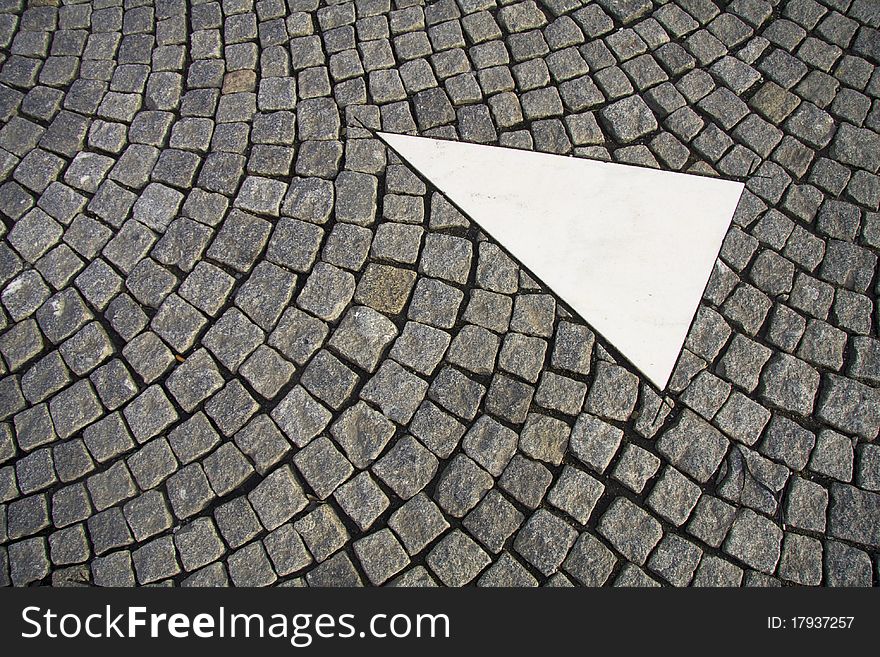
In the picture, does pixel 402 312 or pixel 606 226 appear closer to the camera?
pixel 402 312

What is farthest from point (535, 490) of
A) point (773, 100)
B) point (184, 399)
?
point (773, 100)

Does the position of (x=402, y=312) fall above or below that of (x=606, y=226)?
below

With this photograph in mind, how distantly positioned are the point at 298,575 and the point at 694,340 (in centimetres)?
212

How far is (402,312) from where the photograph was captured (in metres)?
3.49

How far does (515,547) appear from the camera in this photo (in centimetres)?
304

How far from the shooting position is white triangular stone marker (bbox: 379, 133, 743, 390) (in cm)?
346

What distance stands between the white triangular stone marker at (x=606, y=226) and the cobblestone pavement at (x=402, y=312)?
94mm

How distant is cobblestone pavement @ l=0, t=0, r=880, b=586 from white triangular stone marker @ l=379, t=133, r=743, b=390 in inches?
3.7

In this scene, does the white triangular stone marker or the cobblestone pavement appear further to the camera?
the white triangular stone marker

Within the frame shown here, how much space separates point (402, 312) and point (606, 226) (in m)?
1.16

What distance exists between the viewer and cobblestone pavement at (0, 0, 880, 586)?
3.08 m

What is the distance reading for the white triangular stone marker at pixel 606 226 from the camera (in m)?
3.46

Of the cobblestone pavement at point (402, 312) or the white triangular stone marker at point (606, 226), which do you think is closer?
the cobblestone pavement at point (402, 312)

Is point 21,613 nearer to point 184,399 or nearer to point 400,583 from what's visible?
point 184,399
